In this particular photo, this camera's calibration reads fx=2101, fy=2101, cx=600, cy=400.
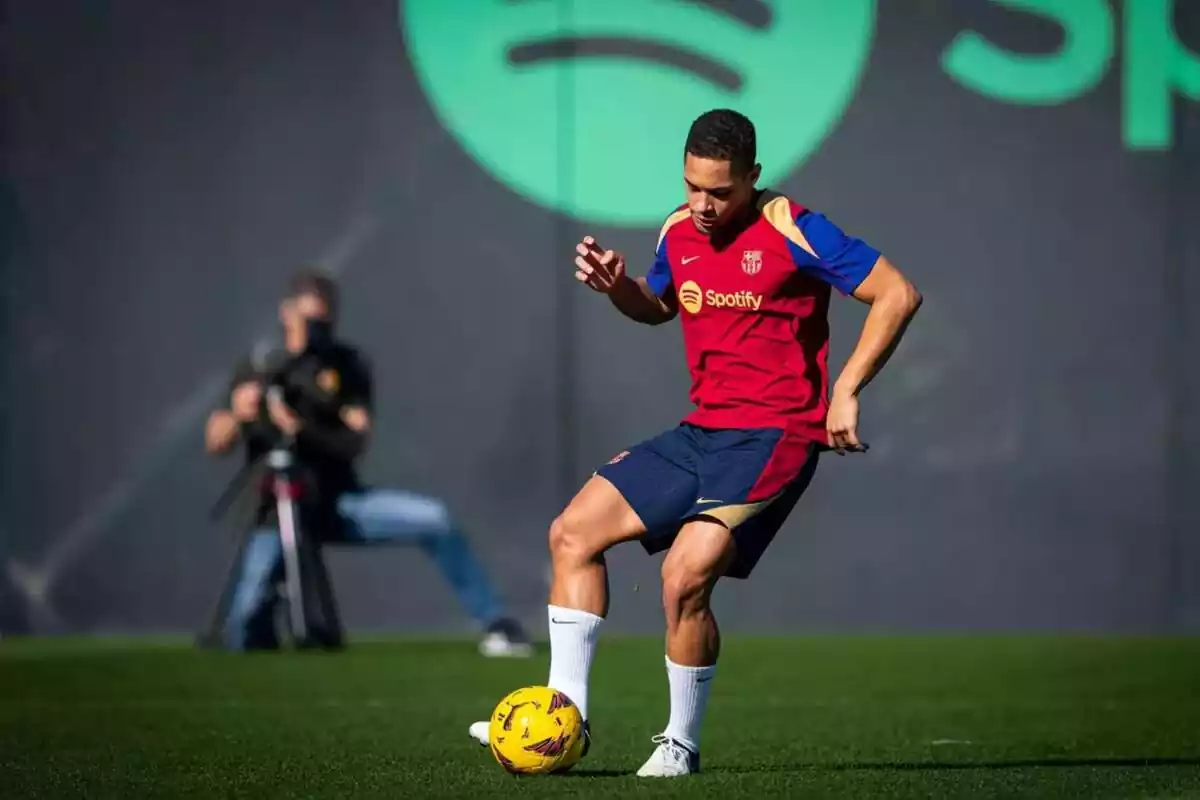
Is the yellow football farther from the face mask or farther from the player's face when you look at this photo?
the face mask

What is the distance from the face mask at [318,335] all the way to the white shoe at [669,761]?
5.08 m

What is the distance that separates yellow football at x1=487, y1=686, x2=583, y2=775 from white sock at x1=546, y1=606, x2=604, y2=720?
0.07 metres

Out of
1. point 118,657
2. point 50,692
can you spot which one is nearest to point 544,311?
point 118,657

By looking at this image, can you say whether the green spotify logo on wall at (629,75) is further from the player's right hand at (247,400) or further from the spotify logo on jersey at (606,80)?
the player's right hand at (247,400)

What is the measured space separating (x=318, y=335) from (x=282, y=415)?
1.47 feet

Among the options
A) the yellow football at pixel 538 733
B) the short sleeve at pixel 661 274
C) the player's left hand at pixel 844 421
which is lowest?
the yellow football at pixel 538 733

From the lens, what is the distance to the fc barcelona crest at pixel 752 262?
5.41 meters

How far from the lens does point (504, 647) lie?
972cm

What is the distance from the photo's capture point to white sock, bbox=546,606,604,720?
5262mm

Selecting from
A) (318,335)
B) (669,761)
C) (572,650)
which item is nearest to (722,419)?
(572,650)

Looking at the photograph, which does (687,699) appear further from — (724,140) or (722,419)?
(724,140)

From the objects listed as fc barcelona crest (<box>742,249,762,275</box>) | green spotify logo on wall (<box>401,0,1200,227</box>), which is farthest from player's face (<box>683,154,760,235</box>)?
green spotify logo on wall (<box>401,0,1200,227</box>)

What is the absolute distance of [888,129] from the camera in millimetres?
11328

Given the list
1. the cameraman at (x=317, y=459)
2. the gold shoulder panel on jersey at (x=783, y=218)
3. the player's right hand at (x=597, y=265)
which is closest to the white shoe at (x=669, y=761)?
the player's right hand at (x=597, y=265)
